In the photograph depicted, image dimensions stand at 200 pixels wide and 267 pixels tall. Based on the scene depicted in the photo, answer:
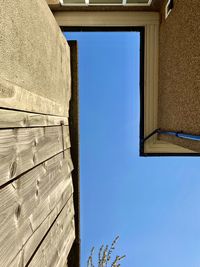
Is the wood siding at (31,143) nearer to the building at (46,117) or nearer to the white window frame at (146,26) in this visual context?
the building at (46,117)

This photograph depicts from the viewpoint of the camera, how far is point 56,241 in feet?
7.27

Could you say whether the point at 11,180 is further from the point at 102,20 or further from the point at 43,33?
the point at 102,20

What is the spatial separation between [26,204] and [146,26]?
4917mm

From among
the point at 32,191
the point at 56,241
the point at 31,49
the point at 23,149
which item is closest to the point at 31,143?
the point at 23,149

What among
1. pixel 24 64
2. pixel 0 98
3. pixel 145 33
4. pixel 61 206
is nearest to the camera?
pixel 0 98

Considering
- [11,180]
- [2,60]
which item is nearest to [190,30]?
[2,60]

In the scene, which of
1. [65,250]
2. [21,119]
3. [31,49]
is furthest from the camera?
[65,250]

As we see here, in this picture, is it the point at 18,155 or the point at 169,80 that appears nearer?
the point at 18,155

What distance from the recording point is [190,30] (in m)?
3.32

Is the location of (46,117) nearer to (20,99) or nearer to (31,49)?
(31,49)

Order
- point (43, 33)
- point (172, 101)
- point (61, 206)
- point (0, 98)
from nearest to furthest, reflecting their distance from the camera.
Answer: point (0, 98) → point (43, 33) → point (61, 206) → point (172, 101)

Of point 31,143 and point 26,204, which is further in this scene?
point 31,143

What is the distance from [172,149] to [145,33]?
88.4 inches

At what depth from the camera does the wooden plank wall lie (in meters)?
1.22
